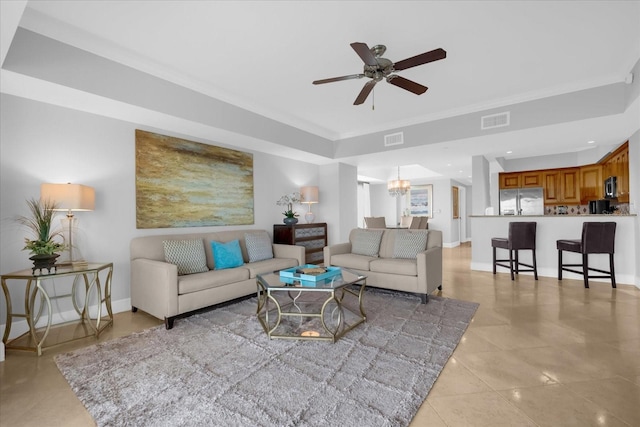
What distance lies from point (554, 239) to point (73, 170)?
6.81 m

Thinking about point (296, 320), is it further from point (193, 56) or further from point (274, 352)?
point (193, 56)

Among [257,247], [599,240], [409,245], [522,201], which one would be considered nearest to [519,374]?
[409,245]

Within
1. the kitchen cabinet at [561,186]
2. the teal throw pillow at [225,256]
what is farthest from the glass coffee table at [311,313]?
the kitchen cabinet at [561,186]

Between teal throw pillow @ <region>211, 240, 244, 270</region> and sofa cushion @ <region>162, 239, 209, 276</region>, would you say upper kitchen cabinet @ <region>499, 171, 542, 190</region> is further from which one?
sofa cushion @ <region>162, 239, 209, 276</region>

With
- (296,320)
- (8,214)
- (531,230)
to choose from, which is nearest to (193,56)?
(8,214)

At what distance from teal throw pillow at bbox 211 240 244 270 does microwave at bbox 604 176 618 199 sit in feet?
21.5

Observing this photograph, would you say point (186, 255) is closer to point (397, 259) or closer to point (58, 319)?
point (58, 319)

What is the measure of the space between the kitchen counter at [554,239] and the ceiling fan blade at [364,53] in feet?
13.6

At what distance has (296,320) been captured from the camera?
2.97 m

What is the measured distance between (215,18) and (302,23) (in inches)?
27.9

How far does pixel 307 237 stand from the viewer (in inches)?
218

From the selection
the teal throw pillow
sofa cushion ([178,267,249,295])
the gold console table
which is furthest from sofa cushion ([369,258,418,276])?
the gold console table

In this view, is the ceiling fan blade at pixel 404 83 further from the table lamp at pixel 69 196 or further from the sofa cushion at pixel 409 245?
the table lamp at pixel 69 196

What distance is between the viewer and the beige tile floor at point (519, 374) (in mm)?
1594
